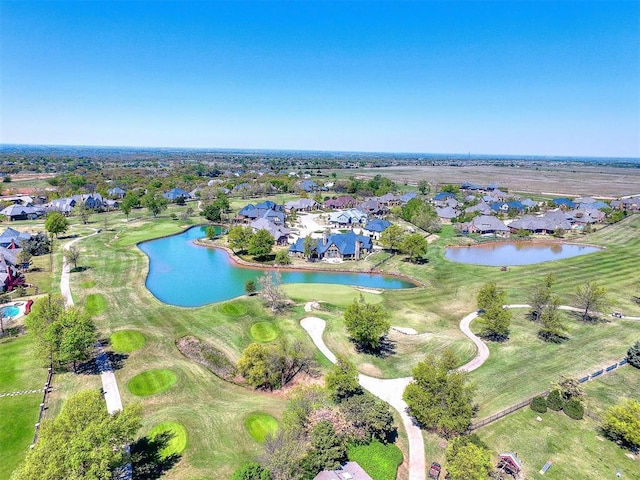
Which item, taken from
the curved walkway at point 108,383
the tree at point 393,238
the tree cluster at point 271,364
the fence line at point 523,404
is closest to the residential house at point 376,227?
the tree at point 393,238

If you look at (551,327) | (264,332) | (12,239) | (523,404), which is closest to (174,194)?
(12,239)

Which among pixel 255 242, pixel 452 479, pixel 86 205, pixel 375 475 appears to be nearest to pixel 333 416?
pixel 375 475

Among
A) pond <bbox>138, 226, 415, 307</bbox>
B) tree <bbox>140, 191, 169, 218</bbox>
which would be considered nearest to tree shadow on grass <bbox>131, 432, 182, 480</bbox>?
pond <bbox>138, 226, 415, 307</bbox>

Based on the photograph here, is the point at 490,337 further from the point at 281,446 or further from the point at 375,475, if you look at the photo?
the point at 281,446

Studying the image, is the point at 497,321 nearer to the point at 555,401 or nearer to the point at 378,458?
the point at 555,401

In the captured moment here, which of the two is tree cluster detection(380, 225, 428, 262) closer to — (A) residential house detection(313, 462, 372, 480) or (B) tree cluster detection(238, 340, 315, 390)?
(B) tree cluster detection(238, 340, 315, 390)

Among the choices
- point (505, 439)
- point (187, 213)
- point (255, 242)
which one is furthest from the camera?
point (187, 213)

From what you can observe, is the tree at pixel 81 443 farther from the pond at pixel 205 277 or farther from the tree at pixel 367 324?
the pond at pixel 205 277
